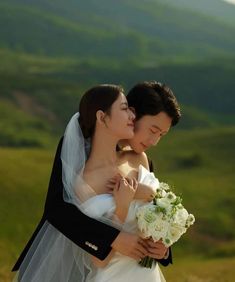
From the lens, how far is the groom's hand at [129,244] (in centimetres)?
602

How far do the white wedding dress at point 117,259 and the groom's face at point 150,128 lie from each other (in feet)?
0.86

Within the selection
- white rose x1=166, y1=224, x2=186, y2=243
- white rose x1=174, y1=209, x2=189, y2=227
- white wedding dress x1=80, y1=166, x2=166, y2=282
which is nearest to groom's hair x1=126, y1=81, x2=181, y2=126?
white wedding dress x1=80, y1=166, x2=166, y2=282

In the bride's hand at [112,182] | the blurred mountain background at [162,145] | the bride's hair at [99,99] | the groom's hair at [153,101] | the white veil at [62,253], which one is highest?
the groom's hair at [153,101]

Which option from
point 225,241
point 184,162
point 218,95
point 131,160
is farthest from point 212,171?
point 218,95

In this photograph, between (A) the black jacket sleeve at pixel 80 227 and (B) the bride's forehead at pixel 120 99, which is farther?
(B) the bride's forehead at pixel 120 99

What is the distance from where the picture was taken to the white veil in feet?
20.8

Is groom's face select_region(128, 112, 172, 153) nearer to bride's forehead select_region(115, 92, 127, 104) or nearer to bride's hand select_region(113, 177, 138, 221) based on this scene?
bride's forehead select_region(115, 92, 127, 104)

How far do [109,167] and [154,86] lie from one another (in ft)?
2.78

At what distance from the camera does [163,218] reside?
6055 millimetres

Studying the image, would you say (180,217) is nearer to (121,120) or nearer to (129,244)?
(129,244)

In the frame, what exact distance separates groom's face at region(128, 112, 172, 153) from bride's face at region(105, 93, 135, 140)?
12 centimetres

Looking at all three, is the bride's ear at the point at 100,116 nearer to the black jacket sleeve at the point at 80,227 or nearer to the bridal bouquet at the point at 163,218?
the black jacket sleeve at the point at 80,227

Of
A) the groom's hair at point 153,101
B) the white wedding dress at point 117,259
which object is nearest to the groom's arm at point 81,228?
the white wedding dress at point 117,259

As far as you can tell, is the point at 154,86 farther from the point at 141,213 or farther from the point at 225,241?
the point at 225,241
